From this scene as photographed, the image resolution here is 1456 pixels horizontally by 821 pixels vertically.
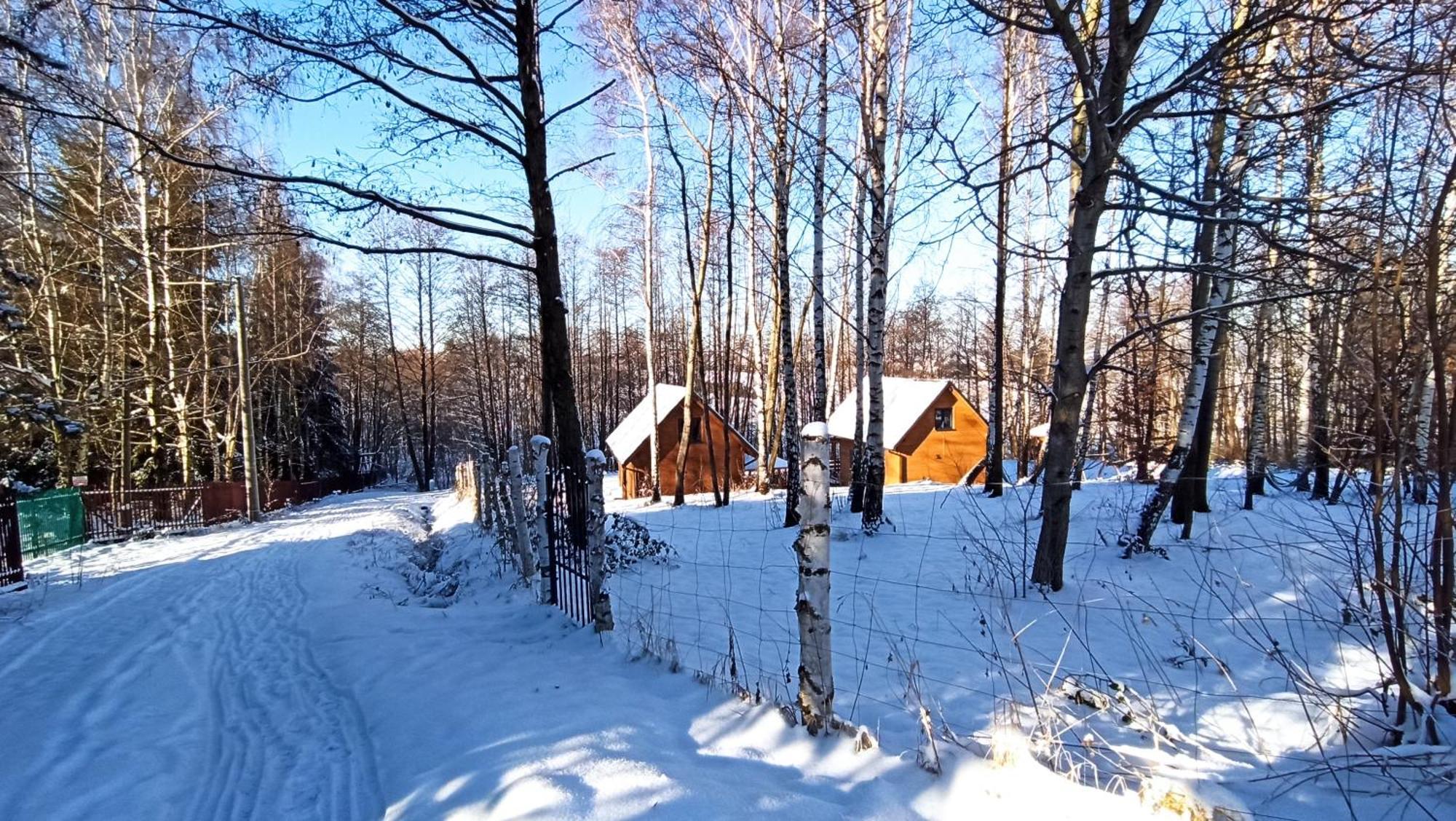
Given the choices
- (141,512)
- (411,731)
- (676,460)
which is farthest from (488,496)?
(676,460)

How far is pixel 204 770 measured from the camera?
11.3ft

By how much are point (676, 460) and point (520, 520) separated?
1898 centimetres

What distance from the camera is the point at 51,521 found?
13633mm

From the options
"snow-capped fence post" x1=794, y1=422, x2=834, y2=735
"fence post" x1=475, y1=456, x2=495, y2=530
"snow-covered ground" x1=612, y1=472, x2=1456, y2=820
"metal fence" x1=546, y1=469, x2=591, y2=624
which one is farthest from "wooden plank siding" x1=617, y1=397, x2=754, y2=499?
"snow-capped fence post" x1=794, y1=422, x2=834, y2=735

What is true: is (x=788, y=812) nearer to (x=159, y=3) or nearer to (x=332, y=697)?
(x=332, y=697)

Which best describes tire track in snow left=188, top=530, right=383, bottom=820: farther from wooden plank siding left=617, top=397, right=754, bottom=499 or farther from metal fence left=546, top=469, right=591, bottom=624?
wooden plank siding left=617, top=397, right=754, bottom=499

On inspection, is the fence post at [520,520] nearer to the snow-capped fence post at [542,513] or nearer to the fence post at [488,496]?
the snow-capped fence post at [542,513]

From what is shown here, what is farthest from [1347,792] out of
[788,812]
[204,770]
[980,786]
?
[204,770]

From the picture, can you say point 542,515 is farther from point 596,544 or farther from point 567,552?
point 596,544

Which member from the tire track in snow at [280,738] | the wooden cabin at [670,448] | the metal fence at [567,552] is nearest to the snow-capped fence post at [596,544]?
the metal fence at [567,552]

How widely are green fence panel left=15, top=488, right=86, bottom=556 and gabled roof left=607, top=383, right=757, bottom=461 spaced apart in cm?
1410

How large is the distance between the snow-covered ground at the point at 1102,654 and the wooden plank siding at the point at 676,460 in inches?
611

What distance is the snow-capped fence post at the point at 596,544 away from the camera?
15.9ft

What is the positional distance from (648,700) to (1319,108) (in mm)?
4866
